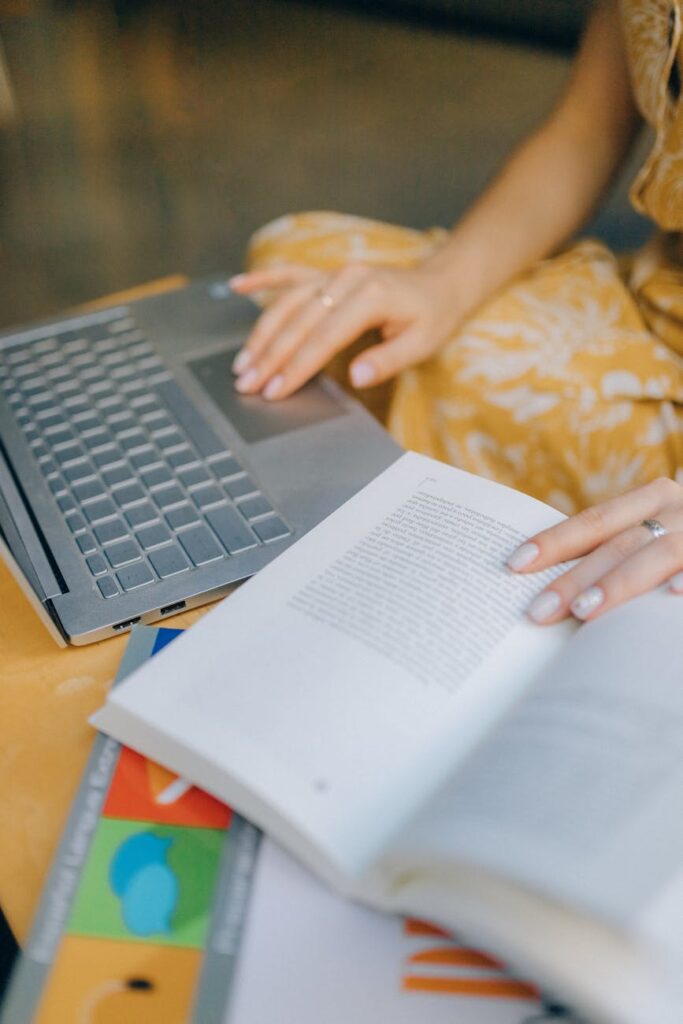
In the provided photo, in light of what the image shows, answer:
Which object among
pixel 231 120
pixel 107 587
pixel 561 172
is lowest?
pixel 231 120

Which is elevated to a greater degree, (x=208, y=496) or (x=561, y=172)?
(x=561, y=172)

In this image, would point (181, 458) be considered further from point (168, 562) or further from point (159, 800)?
point (159, 800)

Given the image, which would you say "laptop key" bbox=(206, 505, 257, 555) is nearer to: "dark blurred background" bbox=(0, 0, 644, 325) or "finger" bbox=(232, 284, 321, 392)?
"finger" bbox=(232, 284, 321, 392)

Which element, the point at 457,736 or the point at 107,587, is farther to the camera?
the point at 107,587


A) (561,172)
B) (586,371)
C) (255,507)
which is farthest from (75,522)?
(561,172)

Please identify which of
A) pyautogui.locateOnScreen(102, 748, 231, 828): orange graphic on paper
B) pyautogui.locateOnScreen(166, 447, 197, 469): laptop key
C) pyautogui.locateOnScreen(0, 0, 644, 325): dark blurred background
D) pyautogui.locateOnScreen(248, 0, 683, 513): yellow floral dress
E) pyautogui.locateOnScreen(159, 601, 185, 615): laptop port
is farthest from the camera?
pyautogui.locateOnScreen(0, 0, 644, 325): dark blurred background

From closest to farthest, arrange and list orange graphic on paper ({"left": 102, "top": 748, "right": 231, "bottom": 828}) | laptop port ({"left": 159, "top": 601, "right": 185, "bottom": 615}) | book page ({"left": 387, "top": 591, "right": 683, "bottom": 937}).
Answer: book page ({"left": 387, "top": 591, "right": 683, "bottom": 937})
orange graphic on paper ({"left": 102, "top": 748, "right": 231, "bottom": 828})
laptop port ({"left": 159, "top": 601, "right": 185, "bottom": 615})

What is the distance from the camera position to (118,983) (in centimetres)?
36

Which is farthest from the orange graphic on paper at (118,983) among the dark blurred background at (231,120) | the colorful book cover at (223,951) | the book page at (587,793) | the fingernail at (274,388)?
the dark blurred background at (231,120)

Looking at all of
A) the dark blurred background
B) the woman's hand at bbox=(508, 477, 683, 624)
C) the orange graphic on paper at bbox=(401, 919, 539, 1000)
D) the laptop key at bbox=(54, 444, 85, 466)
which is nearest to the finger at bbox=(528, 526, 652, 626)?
the woman's hand at bbox=(508, 477, 683, 624)

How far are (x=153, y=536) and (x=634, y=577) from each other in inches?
11.8

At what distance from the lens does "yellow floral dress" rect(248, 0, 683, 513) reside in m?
0.74

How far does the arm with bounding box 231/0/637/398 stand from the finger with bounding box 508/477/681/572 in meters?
0.27

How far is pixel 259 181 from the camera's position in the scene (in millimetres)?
2104
